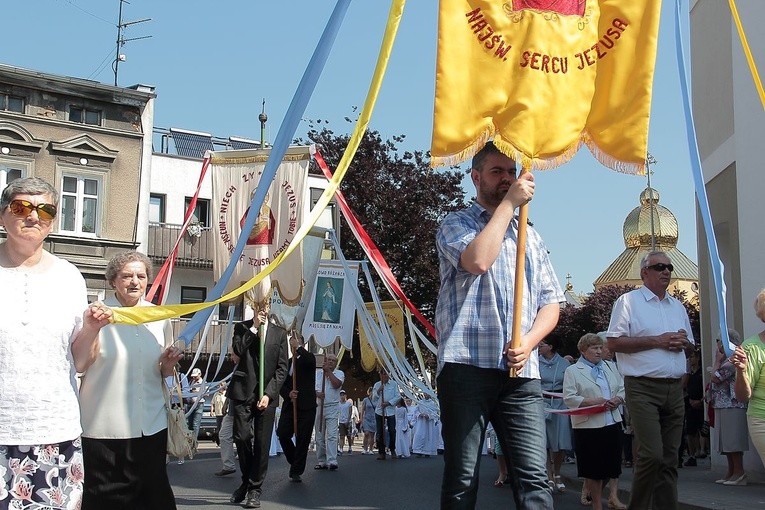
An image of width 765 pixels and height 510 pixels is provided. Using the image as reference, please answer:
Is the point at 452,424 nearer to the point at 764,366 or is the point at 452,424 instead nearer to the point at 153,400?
the point at 153,400

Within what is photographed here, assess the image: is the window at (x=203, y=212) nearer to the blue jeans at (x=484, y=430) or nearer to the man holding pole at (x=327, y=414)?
the man holding pole at (x=327, y=414)

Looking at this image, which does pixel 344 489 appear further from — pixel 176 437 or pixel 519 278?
pixel 519 278

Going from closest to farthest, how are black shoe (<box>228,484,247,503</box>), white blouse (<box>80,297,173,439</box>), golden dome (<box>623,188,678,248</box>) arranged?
white blouse (<box>80,297,173,439</box>), black shoe (<box>228,484,247,503</box>), golden dome (<box>623,188,678,248</box>)

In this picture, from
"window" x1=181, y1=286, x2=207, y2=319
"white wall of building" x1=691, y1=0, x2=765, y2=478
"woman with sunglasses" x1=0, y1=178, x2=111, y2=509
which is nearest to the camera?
"woman with sunglasses" x1=0, y1=178, x2=111, y2=509

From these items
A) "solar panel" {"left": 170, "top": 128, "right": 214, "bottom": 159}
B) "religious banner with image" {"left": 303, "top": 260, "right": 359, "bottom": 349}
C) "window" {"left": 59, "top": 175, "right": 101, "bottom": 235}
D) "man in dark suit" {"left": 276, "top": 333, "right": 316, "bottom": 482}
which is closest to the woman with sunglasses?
"man in dark suit" {"left": 276, "top": 333, "right": 316, "bottom": 482}

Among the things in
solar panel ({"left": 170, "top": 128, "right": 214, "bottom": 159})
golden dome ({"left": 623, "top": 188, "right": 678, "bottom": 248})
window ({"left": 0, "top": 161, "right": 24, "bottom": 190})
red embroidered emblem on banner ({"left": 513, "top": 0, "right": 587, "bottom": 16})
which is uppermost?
golden dome ({"left": 623, "top": 188, "right": 678, "bottom": 248})

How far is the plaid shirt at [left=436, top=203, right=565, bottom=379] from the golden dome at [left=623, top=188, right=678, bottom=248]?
82208 mm

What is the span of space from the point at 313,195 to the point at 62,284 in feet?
134

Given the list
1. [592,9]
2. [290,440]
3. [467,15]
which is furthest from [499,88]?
[290,440]

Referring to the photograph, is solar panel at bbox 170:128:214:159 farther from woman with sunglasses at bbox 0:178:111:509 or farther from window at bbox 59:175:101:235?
woman with sunglasses at bbox 0:178:111:509

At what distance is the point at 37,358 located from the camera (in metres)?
4.43

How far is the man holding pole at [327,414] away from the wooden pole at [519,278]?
1233 centimetres

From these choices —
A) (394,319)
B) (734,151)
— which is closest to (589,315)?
(394,319)

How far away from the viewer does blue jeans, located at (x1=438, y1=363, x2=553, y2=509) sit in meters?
4.54
